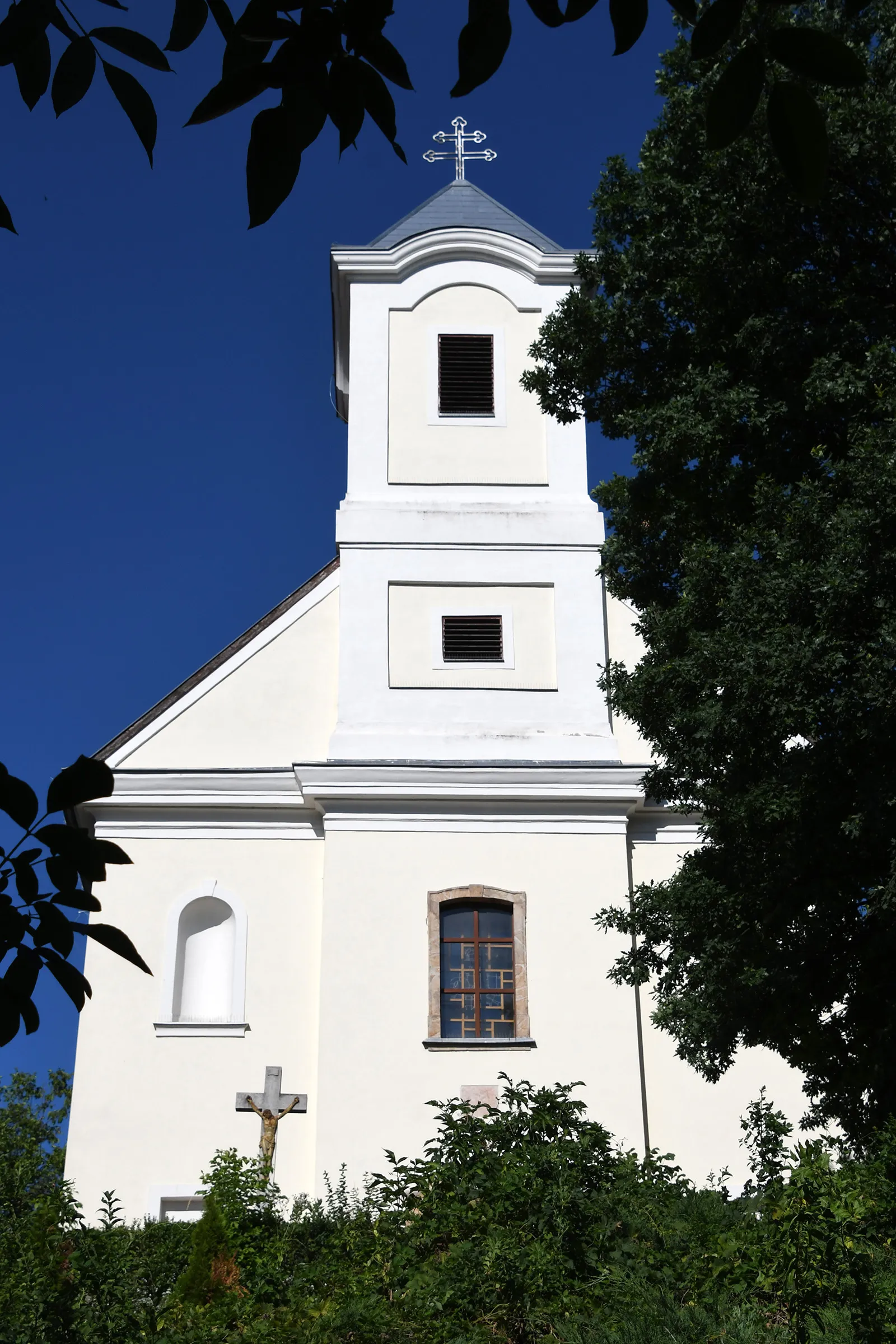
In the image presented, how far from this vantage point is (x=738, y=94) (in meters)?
2.60

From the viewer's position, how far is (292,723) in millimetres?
19703

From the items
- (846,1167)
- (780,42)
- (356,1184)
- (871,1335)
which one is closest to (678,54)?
(846,1167)

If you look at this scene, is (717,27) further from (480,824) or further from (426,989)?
(480,824)

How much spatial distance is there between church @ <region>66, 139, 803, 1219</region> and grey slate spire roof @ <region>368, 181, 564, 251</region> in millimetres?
1894

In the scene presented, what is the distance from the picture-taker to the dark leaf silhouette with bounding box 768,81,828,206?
2475 millimetres

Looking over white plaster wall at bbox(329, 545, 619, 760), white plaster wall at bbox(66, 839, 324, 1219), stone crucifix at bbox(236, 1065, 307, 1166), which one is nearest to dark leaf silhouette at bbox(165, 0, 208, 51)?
white plaster wall at bbox(66, 839, 324, 1219)

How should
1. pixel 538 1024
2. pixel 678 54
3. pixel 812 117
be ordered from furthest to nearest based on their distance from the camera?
pixel 538 1024
pixel 678 54
pixel 812 117

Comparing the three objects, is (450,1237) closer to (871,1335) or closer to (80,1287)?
(80,1287)

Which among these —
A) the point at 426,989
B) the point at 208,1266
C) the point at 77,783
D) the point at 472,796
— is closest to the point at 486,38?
the point at 77,783

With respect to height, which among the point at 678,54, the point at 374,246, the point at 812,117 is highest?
the point at 374,246

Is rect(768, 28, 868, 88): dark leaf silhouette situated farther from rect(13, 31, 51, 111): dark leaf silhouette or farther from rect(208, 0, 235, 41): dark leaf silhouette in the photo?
rect(13, 31, 51, 111): dark leaf silhouette

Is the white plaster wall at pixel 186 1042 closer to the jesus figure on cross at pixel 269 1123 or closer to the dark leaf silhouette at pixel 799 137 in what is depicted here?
the jesus figure on cross at pixel 269 1123

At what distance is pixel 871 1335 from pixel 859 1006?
357 centimetres

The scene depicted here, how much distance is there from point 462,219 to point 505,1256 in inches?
685
